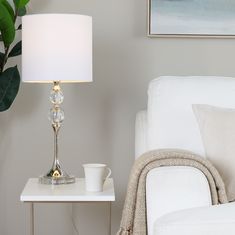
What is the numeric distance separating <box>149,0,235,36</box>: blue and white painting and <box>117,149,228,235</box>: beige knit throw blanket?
1011mm

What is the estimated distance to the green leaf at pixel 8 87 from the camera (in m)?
2.55

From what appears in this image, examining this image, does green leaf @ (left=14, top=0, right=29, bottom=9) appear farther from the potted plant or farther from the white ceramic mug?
the white ceramic mug

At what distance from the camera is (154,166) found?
1.87 metres

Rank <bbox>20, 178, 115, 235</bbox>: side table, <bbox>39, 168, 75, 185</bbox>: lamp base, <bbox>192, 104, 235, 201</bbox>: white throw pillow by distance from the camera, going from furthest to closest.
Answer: <bbox>39, 168, 75, 185</bbox>: lamp base < <bbox>20, 178, 115, 235</bbox>: side table < <bbox>192, 104, 235, 201</bbox>: white throw pillow

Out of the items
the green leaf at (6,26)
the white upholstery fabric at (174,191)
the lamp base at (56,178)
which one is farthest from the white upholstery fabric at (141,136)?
the green leaf at (6,26)

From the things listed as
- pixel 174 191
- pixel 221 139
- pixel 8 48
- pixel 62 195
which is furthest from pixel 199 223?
pixel 8 48

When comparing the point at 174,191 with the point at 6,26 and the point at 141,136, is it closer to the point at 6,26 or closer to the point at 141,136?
the point at 141,136

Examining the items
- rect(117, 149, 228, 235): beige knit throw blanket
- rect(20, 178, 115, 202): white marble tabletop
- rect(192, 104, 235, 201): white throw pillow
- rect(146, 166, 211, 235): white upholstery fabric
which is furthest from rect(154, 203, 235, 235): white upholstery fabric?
rect(20, 178, 115, 202): white marble tabletop

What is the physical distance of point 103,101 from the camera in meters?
2.82

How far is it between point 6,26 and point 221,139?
41.9 inches

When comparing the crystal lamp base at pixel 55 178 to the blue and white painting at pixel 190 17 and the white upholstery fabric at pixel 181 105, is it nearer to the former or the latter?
the white upholstery fabric at pixel 181 105

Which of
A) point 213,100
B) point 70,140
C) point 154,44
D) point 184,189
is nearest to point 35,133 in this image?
point 70,140

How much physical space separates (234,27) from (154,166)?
46.7 inches

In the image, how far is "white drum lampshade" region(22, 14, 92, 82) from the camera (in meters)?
2.22
